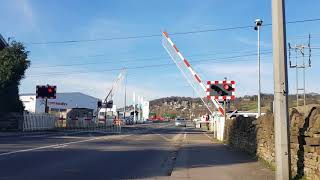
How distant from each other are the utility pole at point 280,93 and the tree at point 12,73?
44.7 m

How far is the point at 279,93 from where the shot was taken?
1208 centimetres

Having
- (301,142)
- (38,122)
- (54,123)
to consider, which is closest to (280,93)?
(301,142)

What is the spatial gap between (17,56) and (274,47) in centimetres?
4609

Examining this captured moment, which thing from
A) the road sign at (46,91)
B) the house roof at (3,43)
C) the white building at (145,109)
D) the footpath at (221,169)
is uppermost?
the house roof at (3,43)

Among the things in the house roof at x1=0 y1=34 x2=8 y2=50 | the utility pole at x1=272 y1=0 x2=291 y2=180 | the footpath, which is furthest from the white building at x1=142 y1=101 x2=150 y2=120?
the utility pole at x1=272 y1=0 x2=291 y2=180

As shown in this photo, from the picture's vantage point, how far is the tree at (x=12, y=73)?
5372 centimetres

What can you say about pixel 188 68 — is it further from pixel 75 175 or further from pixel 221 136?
pixel 75 175

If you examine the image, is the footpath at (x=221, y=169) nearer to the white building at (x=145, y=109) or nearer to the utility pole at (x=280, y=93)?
the utility pole at (x=280, y=93)

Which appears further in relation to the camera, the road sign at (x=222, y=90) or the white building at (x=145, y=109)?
the white building at (x=145, y=109)

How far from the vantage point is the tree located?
5372 centimetres

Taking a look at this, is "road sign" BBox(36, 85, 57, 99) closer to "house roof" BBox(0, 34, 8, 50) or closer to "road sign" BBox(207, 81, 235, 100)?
"house roof" BBox(0, 34, 8, 50)

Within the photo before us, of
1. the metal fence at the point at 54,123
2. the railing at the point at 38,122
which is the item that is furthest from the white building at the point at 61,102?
the railing at the point at 38,122

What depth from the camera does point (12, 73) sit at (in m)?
54.2

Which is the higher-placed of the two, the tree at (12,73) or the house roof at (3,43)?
the house roof at (3,43)
